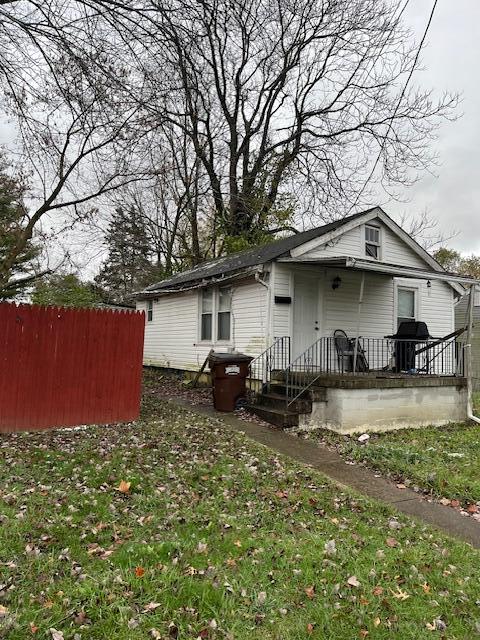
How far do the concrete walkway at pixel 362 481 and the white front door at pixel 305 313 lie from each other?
2.89 metres

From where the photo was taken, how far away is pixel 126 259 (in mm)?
33906

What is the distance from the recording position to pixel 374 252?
1200 centimetres

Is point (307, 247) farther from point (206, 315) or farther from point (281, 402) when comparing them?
point (206, 315)

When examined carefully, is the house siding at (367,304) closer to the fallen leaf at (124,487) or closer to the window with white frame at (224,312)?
the window with white frame at (224,312)

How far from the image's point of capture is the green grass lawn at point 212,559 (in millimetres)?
2588

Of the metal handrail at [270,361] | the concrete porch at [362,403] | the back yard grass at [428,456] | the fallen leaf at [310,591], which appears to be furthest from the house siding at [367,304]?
the fallen leaf at [310,591]

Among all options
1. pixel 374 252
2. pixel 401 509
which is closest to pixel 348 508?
pixel 401 509

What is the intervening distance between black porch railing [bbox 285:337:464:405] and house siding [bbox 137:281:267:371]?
4.35 feet

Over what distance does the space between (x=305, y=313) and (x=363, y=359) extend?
174cm

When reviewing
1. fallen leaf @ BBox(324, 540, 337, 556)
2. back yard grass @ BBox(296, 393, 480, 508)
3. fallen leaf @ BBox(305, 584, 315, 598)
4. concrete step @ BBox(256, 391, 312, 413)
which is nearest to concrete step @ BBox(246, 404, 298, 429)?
concrete step @ BBox(256, 391, 312, 413)

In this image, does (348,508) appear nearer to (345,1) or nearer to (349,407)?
(349,407)

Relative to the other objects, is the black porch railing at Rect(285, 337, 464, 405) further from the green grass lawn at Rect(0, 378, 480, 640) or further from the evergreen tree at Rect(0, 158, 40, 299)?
the evergreen tree at Rect(0, 158, 40, 299)

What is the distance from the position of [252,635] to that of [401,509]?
2.60 meters

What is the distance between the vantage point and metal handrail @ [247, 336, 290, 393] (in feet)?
32.0
